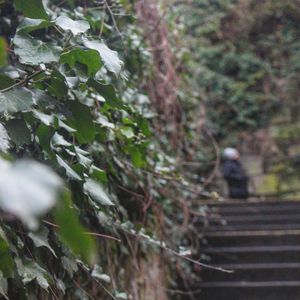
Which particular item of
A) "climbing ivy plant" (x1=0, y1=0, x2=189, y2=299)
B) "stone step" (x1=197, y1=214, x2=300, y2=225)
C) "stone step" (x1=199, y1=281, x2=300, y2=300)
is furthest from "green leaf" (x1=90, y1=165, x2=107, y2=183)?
"stone step" (x1=197, y1=214, x2=300, y2=225)

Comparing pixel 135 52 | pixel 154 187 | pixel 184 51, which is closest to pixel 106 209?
pixel 154 187

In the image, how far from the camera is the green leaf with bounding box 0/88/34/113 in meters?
1.11

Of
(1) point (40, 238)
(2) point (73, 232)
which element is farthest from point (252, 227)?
(2) point (73, 232)

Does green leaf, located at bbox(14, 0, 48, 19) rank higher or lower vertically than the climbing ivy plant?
higher

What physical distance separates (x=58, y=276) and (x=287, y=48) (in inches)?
337

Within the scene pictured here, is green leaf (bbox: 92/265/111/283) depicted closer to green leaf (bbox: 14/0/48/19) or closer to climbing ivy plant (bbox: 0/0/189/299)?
climbing ivy plant (bbox: 0/0/189/299)

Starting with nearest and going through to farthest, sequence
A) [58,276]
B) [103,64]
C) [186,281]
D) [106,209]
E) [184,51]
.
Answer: [103,64] < [58,276] < [106,209] < [186,281] < [184,51]

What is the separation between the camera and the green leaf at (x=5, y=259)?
3.36 feet

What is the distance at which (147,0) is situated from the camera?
4062 mm

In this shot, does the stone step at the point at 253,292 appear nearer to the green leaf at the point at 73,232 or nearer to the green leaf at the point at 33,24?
the green leaf at the point at 33,24

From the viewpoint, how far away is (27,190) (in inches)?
15.1

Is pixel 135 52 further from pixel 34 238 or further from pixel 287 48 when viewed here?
pixel 287 48

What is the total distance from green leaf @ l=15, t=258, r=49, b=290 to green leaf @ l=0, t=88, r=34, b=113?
1.06 feet

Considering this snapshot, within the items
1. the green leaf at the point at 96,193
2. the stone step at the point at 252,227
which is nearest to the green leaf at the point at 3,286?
the green leaf at the point at 96,193
